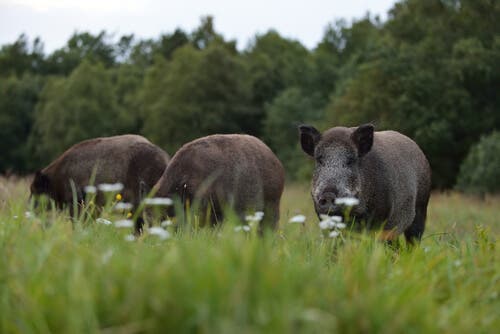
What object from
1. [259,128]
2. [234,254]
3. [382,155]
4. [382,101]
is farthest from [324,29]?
[234,254]

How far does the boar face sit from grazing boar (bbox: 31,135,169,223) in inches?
169

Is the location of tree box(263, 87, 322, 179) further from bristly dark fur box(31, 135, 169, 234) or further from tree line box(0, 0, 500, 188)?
bristly dark fur box(31, 135, 169, 234)

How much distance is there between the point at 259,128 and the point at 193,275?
62400 mm

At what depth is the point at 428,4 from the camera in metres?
43.9

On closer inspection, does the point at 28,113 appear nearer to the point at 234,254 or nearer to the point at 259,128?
the point at 259,128

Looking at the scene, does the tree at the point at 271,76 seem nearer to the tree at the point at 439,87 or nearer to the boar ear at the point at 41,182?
the tree at the point at 439,87

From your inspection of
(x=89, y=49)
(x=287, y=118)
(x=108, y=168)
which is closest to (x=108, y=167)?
(x=108, y=168)

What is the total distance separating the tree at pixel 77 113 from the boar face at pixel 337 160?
Result: 201 feet

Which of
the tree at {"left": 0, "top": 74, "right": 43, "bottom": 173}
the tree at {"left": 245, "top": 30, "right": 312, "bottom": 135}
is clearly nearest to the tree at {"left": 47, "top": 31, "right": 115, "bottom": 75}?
the tree at {"left": 0, "top": 74, "right": 43, "bottom": 173}

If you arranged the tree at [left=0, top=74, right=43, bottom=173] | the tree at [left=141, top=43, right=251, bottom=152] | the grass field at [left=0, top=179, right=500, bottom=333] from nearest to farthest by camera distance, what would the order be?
the grass field at [left=0, top=179, right=500, bottom=333] → the tree at [left=141, top=43, right=251, bottom=152] → the tree at [left=0, top=74, right=43, bottom=173]

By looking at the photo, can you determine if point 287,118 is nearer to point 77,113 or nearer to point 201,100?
point 201,100

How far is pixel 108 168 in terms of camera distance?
40.5ft

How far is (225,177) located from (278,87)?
195 ft

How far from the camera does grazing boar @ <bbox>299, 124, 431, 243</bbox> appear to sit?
24.4ft
